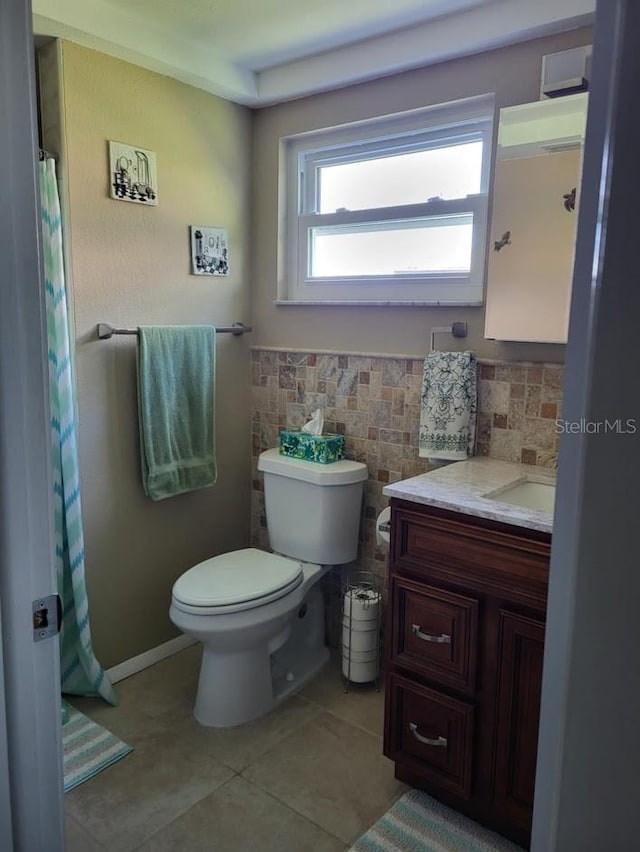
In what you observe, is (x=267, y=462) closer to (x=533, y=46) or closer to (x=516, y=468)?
(x=516, y=468)

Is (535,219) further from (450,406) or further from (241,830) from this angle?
(241,830)

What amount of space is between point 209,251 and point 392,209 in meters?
0.75

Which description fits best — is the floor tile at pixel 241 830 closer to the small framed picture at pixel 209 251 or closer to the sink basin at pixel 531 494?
the sink basin at pixel 531 494

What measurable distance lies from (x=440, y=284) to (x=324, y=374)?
588 millimetres

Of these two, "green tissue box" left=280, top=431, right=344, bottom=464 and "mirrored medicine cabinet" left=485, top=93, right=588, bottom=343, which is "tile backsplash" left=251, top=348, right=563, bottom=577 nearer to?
"green tissue box" left=280, top=431, right=344, bottom=464

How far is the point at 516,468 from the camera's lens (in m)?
2.01

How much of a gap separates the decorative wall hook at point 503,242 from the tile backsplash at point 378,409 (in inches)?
14.7

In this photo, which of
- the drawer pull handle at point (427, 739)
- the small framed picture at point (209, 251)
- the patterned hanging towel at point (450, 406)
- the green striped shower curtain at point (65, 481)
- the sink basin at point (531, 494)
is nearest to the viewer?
the drawer pull handle at point (427, 739)

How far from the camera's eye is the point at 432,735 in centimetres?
175

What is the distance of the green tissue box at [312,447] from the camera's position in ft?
7.82

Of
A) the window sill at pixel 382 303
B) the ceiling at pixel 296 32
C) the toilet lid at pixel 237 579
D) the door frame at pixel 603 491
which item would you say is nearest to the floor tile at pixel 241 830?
the toilet lid at pixel 237 579

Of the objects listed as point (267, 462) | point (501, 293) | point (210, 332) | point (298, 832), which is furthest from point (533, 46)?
point (298, 832)

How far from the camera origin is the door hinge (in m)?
0.85

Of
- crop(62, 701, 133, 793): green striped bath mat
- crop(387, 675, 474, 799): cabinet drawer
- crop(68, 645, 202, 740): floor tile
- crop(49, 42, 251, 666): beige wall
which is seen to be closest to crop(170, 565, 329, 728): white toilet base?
crop(68, 645, 202, 740): floor tile
